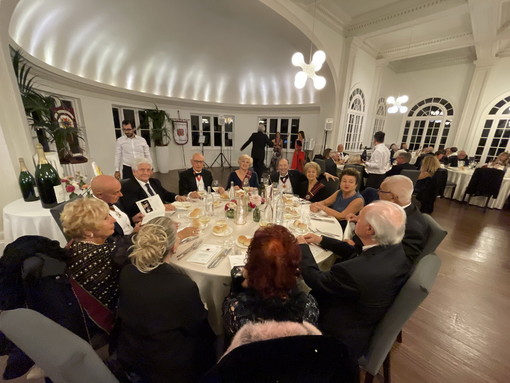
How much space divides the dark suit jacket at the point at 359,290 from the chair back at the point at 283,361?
20.7 inches

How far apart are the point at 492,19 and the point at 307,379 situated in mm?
7332

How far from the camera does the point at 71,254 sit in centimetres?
111

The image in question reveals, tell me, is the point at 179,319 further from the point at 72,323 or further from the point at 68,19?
the point at 68,19

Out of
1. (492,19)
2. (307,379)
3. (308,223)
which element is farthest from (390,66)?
(307,379)

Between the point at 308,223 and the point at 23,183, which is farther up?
the point at 23,183

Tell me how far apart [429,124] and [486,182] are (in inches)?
198

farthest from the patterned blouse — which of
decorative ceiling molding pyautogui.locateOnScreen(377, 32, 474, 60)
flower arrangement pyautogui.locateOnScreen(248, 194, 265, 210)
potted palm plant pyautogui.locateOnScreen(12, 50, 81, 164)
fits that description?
decorative ceiling molding pyautogui.locateOnScreen(377, 32, 474, 60)

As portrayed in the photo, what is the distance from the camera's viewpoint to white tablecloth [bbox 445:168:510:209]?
4832 mm

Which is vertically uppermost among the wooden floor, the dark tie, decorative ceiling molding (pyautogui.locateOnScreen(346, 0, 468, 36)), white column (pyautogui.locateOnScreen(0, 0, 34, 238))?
decorative ceiling molding (pyautogui.locateOnScreen(346, 0, 468, 36))

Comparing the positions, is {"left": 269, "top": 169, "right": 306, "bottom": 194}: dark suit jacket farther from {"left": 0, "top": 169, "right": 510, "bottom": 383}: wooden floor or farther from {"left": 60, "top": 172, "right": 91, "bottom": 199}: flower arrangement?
{"left": 60, "top": 172, "right": 91, "bottom": 199}: flower arrangement

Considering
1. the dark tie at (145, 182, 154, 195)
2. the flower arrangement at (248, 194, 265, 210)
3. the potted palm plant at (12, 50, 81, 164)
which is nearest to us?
the flower arrangement at (248, 194, 265, 210)

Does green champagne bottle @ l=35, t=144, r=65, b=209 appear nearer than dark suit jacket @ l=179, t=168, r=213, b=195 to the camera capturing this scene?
Yes

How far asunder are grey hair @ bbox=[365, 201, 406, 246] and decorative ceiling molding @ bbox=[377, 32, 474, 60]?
763 centimetres

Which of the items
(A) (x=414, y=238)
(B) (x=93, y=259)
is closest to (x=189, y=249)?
(B) (x=93, y=259)
